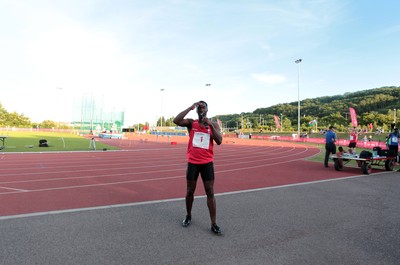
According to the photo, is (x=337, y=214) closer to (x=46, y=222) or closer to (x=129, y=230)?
(x=129, y=230)

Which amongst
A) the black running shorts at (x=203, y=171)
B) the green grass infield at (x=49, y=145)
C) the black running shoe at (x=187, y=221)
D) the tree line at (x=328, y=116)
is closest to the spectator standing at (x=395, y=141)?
the black running shorts at (x=203, y=171)

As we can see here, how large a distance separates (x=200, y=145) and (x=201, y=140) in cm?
8

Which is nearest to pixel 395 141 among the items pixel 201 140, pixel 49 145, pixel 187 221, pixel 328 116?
pixel 201 140

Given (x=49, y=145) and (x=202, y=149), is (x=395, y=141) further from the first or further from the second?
(x=49, y=145)

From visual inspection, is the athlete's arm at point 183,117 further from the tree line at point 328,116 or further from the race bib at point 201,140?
the tree line at point 328,116

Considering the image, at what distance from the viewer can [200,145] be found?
4152 millimetres

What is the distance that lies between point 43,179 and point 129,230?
5756 mm

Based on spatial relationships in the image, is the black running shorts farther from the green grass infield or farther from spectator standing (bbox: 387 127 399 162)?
the green grass infield

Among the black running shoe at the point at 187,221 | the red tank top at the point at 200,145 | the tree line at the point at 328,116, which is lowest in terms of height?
the black running shoe at the point at 187,221

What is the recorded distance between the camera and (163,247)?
337 centimetres

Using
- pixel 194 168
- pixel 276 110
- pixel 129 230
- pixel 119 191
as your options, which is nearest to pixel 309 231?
pixel 194 168

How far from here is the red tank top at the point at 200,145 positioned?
411 cm

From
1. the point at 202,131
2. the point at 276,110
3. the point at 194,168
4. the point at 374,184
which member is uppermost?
the point at 276,110

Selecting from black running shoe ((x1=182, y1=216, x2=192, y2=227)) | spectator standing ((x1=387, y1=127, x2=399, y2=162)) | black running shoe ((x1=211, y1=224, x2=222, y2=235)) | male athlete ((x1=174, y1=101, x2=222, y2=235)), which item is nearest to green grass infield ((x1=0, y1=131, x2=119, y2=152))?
black running shoe ((x1=182, y1=216, x2=192, y2=227))
